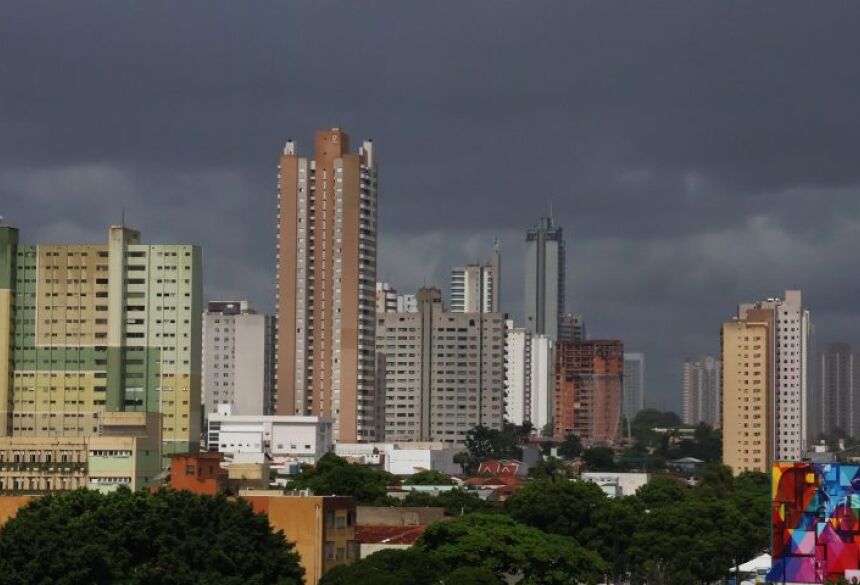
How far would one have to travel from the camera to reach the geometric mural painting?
6781cm

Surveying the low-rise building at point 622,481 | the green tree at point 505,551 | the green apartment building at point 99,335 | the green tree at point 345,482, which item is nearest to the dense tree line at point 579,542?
the green tree at point 505,551

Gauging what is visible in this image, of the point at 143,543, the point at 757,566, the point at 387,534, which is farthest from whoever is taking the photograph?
the point at 757,566

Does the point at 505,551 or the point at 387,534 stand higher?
the point at 387,534

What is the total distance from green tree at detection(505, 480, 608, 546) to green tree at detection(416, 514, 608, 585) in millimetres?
19469

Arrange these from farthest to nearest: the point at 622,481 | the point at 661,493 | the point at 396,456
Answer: the point at 396,456
the point at 622,481
the point at 661,493

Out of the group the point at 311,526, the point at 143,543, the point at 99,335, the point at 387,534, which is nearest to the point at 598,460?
the point at 99,335

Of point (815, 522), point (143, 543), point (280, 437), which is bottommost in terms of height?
point (143, 543)

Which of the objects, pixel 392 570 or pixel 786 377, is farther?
pixel 786 377

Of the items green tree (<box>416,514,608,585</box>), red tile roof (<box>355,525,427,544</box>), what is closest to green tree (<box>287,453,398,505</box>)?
red tile roof (<box>355,525,427,544</box>)

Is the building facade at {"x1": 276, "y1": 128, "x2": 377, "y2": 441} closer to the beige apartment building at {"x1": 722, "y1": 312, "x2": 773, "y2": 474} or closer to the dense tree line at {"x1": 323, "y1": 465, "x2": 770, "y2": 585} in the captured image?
the beige apartment building at {"x1": 722, "y1": 312, "x2": 773, "y2": 474}

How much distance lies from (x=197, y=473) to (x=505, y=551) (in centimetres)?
1478

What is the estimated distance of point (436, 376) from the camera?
198125 mm

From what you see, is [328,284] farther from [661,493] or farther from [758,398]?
[758,398]

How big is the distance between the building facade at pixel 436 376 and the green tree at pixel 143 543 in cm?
13657
